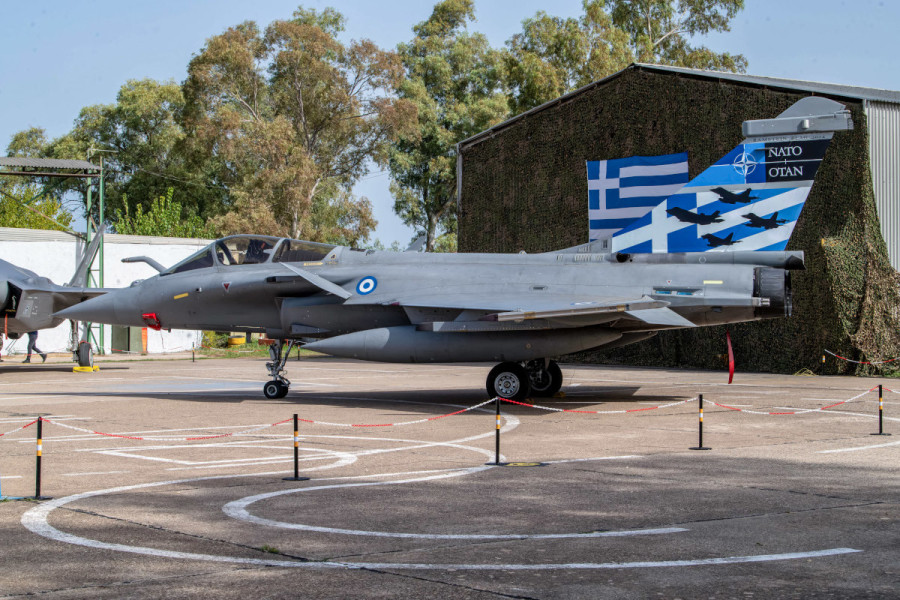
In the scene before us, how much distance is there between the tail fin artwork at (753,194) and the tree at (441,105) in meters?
44.7

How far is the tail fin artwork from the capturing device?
52.7 ft

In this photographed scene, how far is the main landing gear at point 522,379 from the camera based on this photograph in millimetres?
16516

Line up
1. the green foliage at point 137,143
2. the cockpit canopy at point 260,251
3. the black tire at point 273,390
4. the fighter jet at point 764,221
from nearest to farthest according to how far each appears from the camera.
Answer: the fighter jet at point 764,221
the cockpit canopy at point 260,251
the black tire at point 273,390
the green foliage at point 137,143

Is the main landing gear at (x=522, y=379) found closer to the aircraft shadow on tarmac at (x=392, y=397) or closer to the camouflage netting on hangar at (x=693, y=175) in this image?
the aircraft shadow on tarmac at (x=392, y=397)

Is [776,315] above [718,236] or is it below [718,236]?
below

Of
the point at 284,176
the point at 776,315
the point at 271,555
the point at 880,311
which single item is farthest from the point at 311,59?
the point at 271,555

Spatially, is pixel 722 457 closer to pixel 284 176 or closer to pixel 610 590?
pixel 610 590

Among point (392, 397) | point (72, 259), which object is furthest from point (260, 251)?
point (72, 259)

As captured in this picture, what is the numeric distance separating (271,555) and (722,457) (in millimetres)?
6246

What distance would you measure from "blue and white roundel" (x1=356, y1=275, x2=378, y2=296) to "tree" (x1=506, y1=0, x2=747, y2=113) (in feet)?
121

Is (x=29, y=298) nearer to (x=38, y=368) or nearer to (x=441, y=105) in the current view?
(x=38, y=368)

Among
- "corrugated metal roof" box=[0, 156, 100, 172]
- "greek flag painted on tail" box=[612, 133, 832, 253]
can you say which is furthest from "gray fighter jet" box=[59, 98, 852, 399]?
"corrugated metal roof" box=[0, 156, 100, 172]

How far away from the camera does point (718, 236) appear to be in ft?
53.0

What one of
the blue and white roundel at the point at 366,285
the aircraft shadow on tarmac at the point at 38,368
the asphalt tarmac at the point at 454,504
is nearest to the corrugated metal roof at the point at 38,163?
the aircraft shadow on tarmac at the point at 38,368
